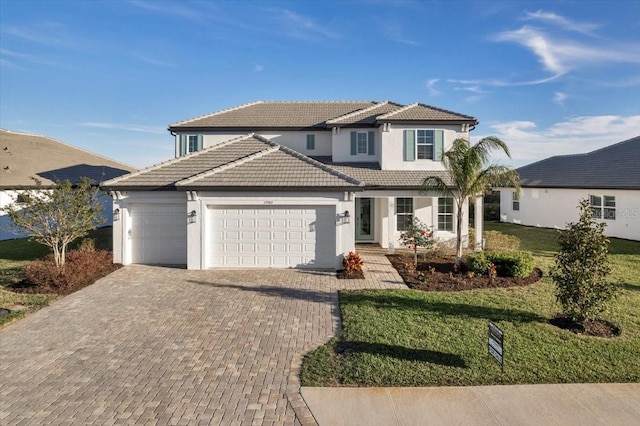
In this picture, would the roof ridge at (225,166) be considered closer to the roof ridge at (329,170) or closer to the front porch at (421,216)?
the roof ridge at (329,170)

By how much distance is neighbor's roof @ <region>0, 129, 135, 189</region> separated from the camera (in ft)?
78.0

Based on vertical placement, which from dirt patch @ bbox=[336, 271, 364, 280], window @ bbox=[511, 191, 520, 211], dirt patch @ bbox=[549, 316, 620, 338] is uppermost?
window @ bbox=[511, 191, 520, 211]

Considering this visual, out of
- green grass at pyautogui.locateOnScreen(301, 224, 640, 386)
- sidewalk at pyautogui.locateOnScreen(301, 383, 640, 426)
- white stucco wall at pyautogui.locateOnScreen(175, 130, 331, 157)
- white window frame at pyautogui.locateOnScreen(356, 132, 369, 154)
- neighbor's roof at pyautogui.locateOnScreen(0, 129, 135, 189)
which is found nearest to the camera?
sidewalk at pyautogui.locateOnScreen(301, 383, 640, 426)

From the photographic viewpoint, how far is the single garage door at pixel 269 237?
14211mm

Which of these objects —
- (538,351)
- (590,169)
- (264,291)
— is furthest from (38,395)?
(590,169)

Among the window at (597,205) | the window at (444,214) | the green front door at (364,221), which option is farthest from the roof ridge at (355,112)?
the window at (597,205)

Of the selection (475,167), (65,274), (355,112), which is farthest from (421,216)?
(65,274)

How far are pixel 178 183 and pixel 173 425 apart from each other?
10.3 m

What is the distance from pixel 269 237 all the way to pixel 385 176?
21.8ft

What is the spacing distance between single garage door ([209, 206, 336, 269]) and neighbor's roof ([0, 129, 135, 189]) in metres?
12.4

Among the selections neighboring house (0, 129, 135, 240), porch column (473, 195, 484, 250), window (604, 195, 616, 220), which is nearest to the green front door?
porch column (473, 195, 484, 250)

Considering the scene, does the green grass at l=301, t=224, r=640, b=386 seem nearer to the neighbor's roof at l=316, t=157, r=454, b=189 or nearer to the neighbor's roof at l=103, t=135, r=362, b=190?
the neighbor's roof at l=103, t=135, r=362, b=190

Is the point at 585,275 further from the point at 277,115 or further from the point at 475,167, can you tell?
the point at 277,115

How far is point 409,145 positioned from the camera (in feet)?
60.2
